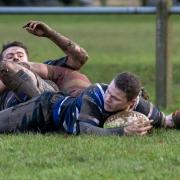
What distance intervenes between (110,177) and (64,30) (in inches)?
760

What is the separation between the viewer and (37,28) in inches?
317

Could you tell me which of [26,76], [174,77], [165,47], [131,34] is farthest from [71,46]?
[131,34]

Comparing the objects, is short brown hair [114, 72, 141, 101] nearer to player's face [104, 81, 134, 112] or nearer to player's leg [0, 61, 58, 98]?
player's face [104, 81, 134, 112]

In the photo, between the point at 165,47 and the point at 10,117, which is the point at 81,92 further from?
the point at 165,47

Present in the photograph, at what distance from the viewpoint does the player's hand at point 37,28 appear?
7.94 metres

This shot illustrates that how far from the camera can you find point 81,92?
24.4 ft

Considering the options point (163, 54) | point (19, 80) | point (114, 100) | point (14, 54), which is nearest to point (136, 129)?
point (114, 100)

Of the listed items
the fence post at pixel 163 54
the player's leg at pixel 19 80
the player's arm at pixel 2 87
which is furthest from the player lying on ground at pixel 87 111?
the fence post at pixel 163 54

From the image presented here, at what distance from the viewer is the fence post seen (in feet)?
33.4

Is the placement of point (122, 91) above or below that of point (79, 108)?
above

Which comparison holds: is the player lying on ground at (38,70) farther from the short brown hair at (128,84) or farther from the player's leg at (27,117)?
the short brown hair at (128,84)

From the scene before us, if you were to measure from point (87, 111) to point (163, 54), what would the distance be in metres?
3.45

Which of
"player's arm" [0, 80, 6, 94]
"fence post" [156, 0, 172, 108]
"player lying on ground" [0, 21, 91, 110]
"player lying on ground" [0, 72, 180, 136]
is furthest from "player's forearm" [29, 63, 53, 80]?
"fence post" [156, 0, 172, 108]

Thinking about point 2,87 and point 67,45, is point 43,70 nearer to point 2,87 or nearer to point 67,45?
point 67,45
